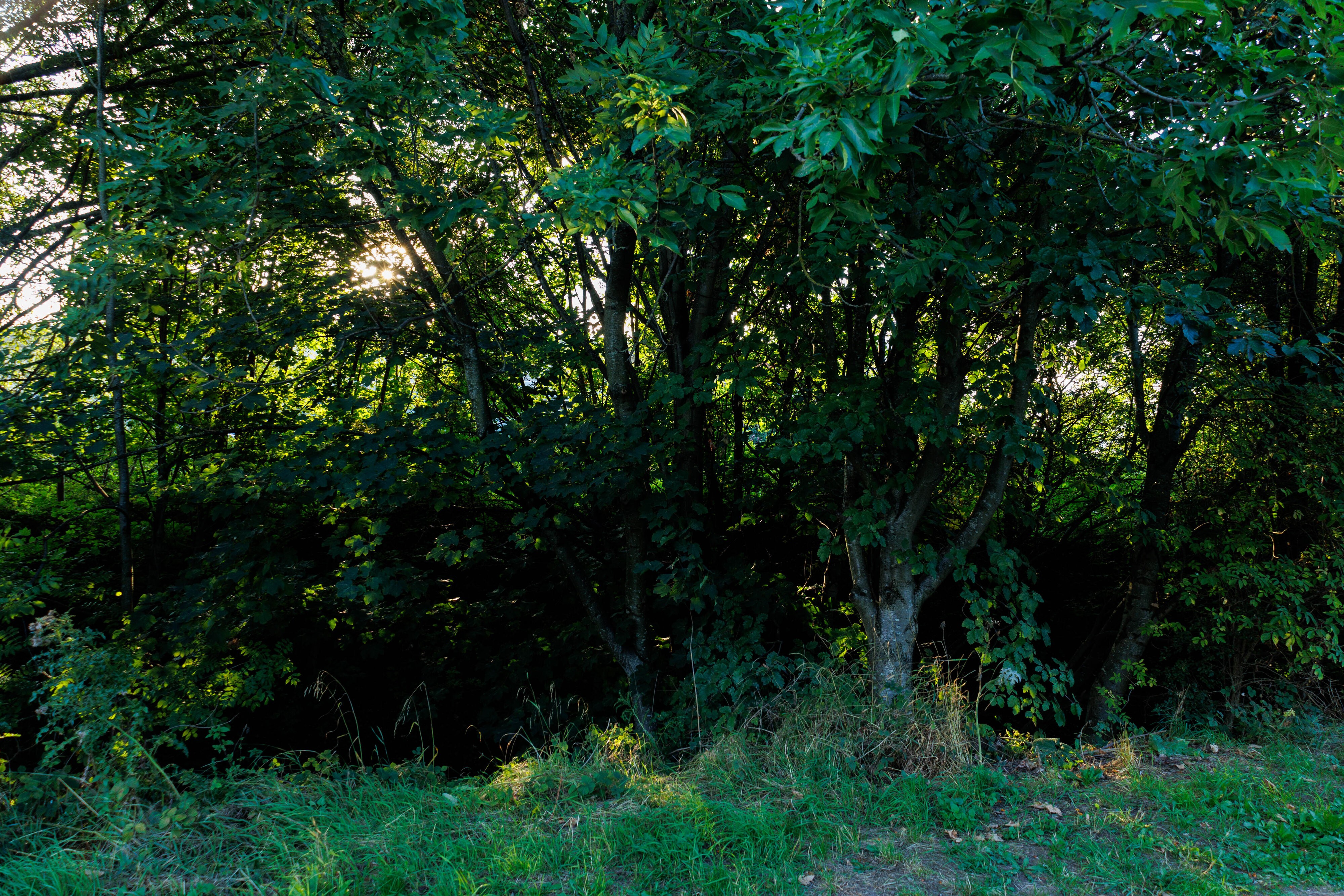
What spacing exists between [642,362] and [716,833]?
475 cm

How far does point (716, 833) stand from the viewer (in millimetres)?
3357

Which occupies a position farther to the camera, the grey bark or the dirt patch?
the grey bark

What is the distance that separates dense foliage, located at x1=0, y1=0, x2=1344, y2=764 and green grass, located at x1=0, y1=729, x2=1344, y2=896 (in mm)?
570

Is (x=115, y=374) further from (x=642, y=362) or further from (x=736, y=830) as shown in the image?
(x=736, y=830)

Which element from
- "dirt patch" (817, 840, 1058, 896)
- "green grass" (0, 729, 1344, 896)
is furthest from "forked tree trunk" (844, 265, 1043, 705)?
"dirt patch" (817, 840, 1058, 896)

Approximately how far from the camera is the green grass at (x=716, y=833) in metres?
2.99

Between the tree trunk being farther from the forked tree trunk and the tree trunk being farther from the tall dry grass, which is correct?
the tall dry grass

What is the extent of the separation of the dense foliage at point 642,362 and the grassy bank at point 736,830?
54 cm

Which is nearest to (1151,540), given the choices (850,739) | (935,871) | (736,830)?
(850,739)

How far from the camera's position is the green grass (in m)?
2.99

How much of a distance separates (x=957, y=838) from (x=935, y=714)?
96 cm

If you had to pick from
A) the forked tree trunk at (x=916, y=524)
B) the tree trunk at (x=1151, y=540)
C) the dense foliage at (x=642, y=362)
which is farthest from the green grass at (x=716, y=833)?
the tree trunk at (x=1151, y=540)

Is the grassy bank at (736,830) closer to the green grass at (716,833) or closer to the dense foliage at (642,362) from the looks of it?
the green grass at (716,833)

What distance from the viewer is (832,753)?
4.18m
